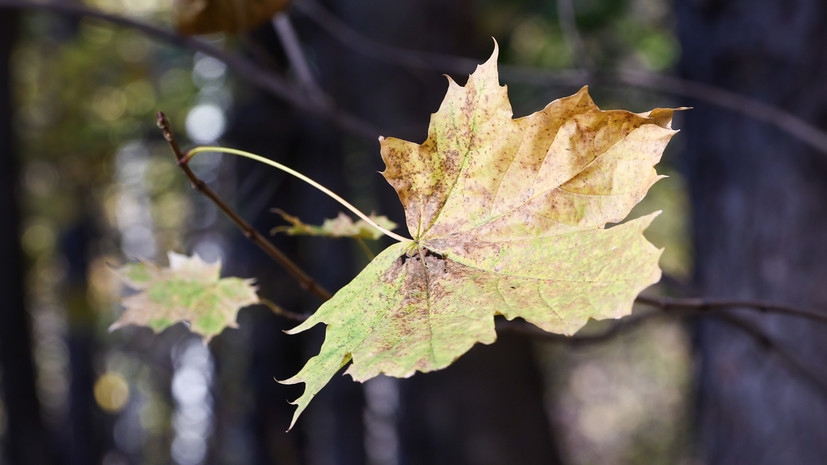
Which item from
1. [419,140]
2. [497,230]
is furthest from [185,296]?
[419,140]

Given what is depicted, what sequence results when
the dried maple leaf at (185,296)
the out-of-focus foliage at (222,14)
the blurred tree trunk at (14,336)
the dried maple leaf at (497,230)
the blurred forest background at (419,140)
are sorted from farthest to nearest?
1. the blurred tree trunk at (14,336)
2. the blurred forest background at (419,140)
3. the out-of-focus foliage at (222,14)
4. the dried maple leaf at (185,296)
5. the dried maple leaf at (497,230)

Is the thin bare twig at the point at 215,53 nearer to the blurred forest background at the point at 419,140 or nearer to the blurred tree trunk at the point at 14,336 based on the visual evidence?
the blurred forest background at the point at 419,140

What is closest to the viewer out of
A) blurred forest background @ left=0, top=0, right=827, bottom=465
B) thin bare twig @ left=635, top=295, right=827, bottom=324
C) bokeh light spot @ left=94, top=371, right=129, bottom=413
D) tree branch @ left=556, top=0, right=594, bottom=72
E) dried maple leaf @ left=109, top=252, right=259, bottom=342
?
thin bare twig @ left=635, top=295, right=827, bottom=324

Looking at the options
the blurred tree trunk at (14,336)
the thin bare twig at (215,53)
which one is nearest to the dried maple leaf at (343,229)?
the thin bare twig at (215,53)

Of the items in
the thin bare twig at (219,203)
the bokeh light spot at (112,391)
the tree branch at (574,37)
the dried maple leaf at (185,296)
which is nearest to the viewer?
the thin bare twig at (219,203)

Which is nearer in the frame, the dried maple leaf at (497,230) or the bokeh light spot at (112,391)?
the dried maple leaf at (497,230)

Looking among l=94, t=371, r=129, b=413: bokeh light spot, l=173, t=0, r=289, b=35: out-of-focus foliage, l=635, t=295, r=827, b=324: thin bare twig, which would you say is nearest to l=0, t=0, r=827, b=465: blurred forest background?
l=173, t=0, r=289, b=35: out-of-focus foliage

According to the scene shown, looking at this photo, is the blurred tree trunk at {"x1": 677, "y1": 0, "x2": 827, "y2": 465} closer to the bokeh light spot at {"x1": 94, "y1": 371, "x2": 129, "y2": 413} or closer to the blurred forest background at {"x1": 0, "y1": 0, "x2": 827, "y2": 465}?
the blurred forest background at {"x1": 0, "y1": 0, "x2": 827, "y2": 465}

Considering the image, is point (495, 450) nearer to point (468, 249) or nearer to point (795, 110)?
point (795, 110)
